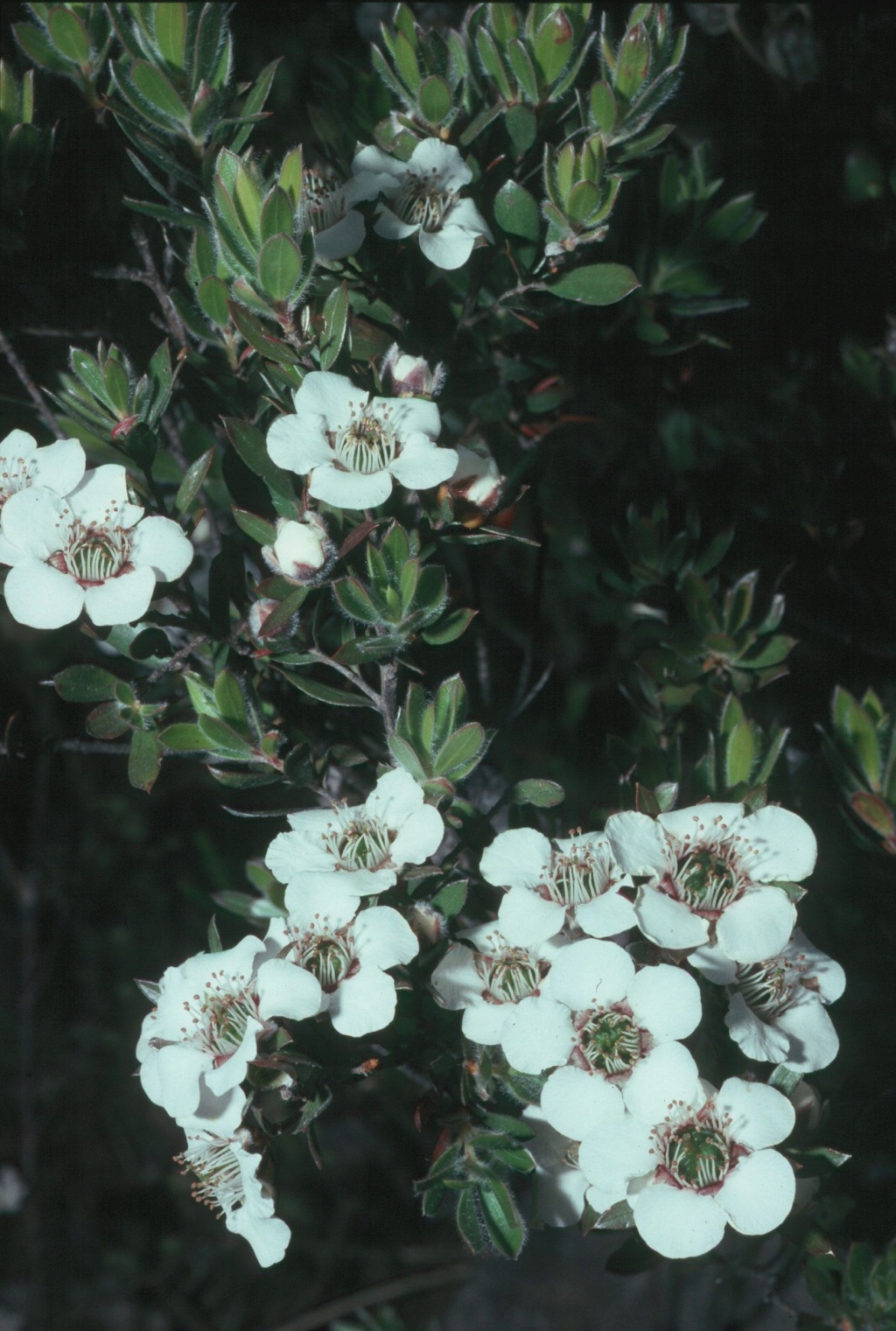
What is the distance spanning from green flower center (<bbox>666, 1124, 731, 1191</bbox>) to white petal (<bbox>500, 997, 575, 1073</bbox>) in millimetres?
120

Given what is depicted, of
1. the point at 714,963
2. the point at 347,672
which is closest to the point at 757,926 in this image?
the point at 714,963

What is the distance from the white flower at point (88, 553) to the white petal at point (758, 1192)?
0.76m

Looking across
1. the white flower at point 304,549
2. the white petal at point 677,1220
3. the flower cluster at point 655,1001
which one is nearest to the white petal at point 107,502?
the white flower at point 304,549

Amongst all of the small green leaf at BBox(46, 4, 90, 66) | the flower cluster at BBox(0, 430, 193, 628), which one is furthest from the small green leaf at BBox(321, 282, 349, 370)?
the small green leaf at BBox(46, 4, 90, 66)

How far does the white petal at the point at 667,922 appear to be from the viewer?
927 millimetres

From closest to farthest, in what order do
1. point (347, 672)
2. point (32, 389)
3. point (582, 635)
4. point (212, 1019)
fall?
1. point (212, 1019)
2. point (347, 672)
3. point (32, 389)
4. point (582, 635)

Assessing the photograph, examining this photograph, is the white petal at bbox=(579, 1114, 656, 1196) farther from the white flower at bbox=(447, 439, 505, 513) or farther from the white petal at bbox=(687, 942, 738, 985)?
the white flower at bbox=(447, 439, 505, 513)

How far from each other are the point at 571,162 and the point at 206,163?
15.2 inches

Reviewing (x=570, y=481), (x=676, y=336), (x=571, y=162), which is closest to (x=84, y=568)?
(x=571, y=162)

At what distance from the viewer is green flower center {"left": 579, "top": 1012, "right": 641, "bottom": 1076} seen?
97 cm

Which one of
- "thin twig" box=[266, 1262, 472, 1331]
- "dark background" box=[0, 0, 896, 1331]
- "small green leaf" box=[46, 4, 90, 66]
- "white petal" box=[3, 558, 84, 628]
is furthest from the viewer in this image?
"thin twig" box=[266, 1262, 472, 1331]

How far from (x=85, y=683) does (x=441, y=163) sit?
0.70 m

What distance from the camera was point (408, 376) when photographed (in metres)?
1.07

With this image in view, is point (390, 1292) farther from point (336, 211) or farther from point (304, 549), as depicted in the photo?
point (336, 211)
